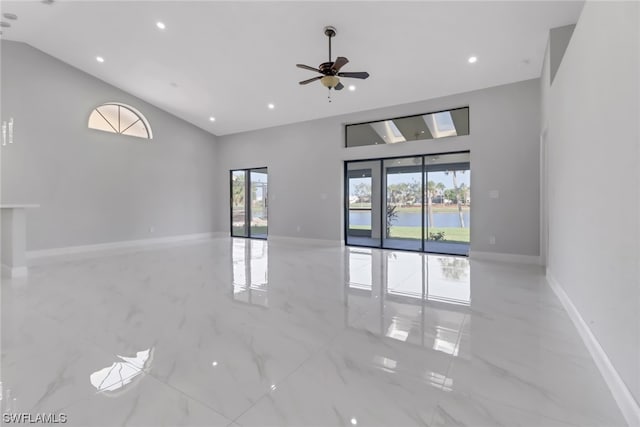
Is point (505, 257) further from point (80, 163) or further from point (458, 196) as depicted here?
point (80, 163)

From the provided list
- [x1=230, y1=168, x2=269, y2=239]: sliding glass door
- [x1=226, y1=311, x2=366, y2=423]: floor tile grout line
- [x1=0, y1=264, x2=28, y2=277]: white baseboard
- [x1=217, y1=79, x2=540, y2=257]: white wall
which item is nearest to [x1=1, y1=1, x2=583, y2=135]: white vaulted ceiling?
[x1=217, y1=79, x2=540, y2=257]: white wall

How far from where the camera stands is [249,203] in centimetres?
947

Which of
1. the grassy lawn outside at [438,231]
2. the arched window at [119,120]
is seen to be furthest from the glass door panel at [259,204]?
the grassy lawn outside at [438,231]

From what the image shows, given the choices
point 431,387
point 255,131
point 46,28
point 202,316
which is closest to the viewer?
point 431,387

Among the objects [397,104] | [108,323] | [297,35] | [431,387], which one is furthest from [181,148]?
[431,387]

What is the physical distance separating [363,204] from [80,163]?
6701mm

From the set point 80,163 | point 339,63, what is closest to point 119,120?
point 80,163

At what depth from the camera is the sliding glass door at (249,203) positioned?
30.0ft

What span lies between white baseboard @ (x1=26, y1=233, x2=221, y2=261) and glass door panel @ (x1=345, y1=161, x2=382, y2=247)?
15.1 feet

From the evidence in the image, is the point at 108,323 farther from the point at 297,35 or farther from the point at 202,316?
the point at 297,35

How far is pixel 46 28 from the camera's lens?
5.39 m

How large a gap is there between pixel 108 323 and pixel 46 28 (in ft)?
19.8

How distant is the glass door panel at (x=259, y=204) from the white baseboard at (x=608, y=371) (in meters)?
7.55

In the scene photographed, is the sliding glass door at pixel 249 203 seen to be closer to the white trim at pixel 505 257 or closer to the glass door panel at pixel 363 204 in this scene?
the glass door panel at pixel 363 204
